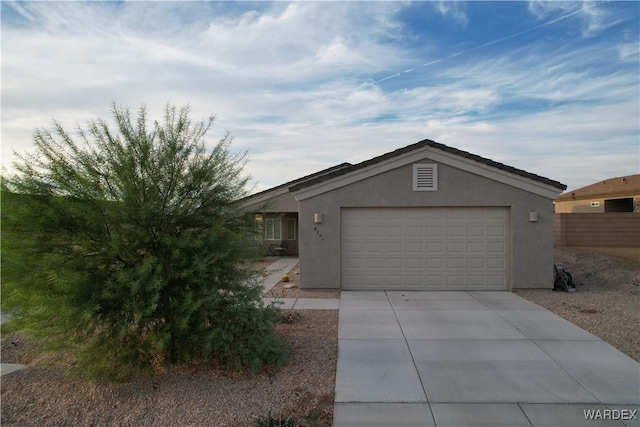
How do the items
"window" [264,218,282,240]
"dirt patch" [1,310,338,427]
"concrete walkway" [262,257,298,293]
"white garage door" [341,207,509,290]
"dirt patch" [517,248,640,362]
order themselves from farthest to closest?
"window" [264,218,282,240] → "concrete walkway" [262,257,298,293] → "white garage door" [341,207,509,290] → "dirt patch" [517,248,640,362] → "dirt patch" [1,310,338,427]

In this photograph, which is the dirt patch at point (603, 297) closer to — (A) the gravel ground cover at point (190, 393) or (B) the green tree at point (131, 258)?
(A) the gravel ground cover at point (190, 393)

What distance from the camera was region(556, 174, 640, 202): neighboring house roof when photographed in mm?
24098

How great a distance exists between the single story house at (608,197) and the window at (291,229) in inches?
742

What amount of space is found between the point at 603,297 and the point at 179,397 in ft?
33.2

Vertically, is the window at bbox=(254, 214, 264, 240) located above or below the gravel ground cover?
above

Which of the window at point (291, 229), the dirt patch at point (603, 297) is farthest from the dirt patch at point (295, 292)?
the window at point (291, 229)

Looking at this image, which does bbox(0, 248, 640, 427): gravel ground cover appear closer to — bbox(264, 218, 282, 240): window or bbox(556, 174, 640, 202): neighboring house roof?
bbox(264, 218, 282, 240): window

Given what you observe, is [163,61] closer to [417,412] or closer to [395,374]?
[395,374]

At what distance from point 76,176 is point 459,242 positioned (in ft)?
30.2

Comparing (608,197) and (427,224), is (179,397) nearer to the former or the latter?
(427,224)

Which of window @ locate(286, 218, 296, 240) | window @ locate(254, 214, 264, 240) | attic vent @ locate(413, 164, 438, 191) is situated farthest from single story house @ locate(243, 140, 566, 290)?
window @ locate(286, 218, 296, 240)

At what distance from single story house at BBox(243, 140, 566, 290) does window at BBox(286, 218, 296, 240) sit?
1036 centimetres

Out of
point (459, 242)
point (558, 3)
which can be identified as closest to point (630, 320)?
point (459, 242)

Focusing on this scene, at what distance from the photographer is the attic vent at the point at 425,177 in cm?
1115
